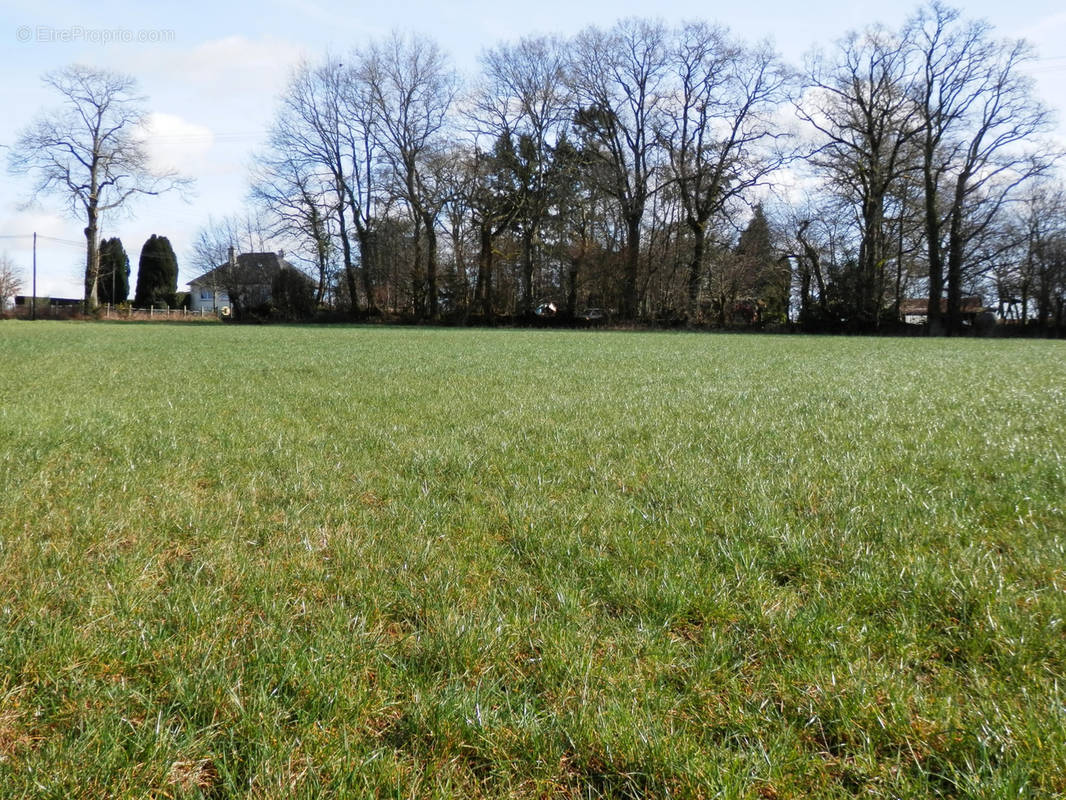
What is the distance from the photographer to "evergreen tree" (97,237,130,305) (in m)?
67.1

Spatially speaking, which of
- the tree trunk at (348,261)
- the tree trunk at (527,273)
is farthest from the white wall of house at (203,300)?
the tree trunk at (527,273)

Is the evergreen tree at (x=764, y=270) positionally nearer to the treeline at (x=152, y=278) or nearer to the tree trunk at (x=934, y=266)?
the tree trunk at (x=934, y=266)

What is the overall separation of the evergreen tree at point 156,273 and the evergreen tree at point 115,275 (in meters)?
1.37

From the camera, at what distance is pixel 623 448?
530 cm

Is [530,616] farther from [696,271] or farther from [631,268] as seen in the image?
[631,268]

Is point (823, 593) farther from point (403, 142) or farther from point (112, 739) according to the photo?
point (403, 142)

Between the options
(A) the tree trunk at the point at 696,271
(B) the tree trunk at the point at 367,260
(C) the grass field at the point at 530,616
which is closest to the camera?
(C) the grass field at the point at 530,616

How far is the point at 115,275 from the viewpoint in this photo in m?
68.0

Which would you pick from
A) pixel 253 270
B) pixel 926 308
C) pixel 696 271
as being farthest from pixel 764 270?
pixel 253 270

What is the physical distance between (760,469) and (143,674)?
4.00 m

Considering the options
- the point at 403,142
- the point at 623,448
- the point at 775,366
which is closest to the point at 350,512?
the point at 623,448

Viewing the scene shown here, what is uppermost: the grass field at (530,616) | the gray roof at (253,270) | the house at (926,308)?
the gray roof at (253,270)

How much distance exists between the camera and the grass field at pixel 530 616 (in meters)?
1.66

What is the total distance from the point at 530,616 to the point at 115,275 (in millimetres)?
82177
